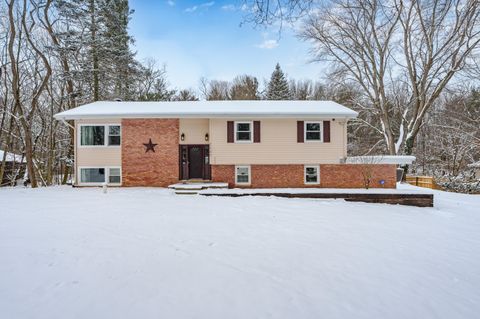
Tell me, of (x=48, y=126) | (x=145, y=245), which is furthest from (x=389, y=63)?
(x=48, y=126)

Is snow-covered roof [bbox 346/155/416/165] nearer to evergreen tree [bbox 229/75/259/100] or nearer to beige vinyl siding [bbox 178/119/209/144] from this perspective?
beige vinyl siding [bbox 178/119/209/144]

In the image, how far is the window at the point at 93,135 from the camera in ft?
40.0

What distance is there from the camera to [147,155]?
1204cm

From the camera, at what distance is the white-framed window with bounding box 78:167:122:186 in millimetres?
12141

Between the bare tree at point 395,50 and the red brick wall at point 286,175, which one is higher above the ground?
the bare tree at point 395,50

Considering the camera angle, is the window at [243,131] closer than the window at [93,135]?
Yes

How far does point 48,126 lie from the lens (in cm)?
1777

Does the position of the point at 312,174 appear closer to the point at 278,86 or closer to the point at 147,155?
the point at 147,155

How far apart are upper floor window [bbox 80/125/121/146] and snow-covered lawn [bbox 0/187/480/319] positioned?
16.5 feet

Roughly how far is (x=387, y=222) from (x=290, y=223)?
294cm

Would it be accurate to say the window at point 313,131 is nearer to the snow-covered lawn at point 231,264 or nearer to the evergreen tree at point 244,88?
the snow-covered lawn at point 231,264

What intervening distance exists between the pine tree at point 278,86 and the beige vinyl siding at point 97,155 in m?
21.1

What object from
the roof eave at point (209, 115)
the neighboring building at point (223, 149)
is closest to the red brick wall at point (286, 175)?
the neighboring building at point (223, 149)

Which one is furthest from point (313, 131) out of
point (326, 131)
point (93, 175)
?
point (93, 175)
